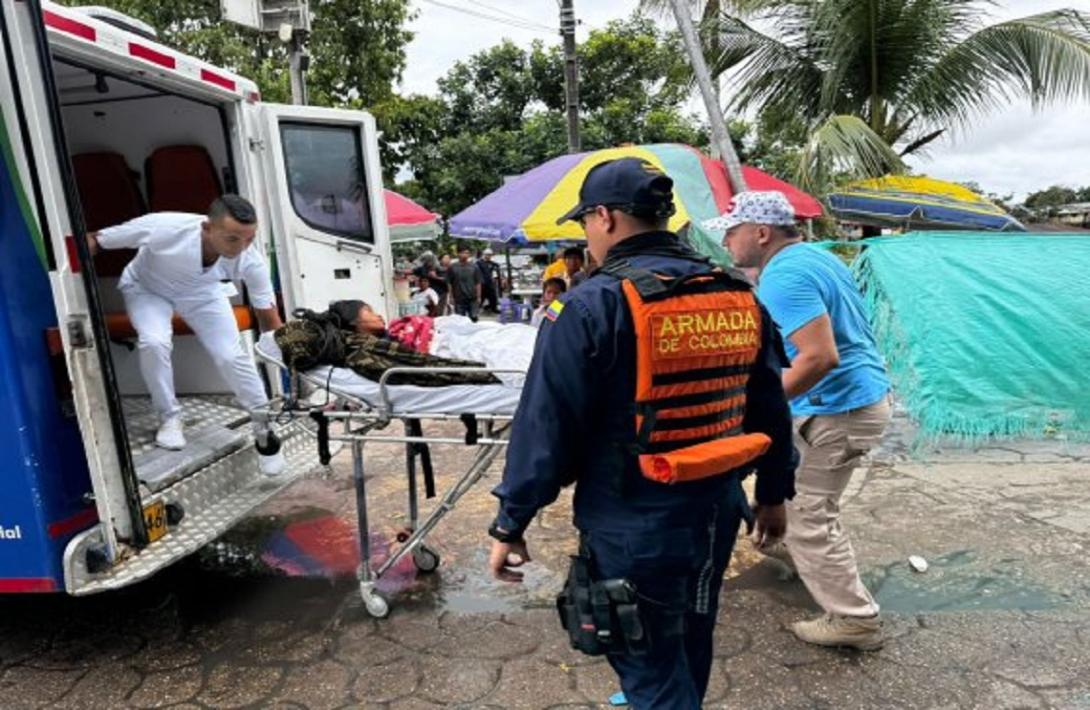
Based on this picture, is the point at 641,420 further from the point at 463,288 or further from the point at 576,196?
the point at 463,288

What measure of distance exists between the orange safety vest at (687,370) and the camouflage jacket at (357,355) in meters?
1.46

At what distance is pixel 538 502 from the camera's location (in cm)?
192

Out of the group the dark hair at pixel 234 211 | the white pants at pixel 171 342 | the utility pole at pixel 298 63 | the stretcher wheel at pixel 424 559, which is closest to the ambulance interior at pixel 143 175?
the white pants at pixel 171 342

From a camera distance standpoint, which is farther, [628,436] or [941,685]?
[941,685]

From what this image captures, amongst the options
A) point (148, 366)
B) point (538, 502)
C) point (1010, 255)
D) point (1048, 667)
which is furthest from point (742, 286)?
point (1010, 255)

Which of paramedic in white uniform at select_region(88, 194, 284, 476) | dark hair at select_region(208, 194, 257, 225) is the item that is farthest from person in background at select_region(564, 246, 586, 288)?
dark hair at select_region(208, 194, 257, 225)

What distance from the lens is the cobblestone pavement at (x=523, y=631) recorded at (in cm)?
295

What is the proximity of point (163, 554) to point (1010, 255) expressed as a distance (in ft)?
18.7

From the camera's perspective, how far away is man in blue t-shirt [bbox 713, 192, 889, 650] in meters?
3.04

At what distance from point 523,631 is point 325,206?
302 cm

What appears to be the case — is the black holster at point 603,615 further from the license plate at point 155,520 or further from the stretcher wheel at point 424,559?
the stretcher wheel at point 424,559

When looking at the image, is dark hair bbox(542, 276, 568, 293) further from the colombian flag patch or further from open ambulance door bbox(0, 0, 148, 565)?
the colombian flag patch

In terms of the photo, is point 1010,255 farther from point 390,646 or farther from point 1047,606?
point 390,646

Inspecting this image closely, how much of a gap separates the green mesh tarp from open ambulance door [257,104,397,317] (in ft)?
11.6
